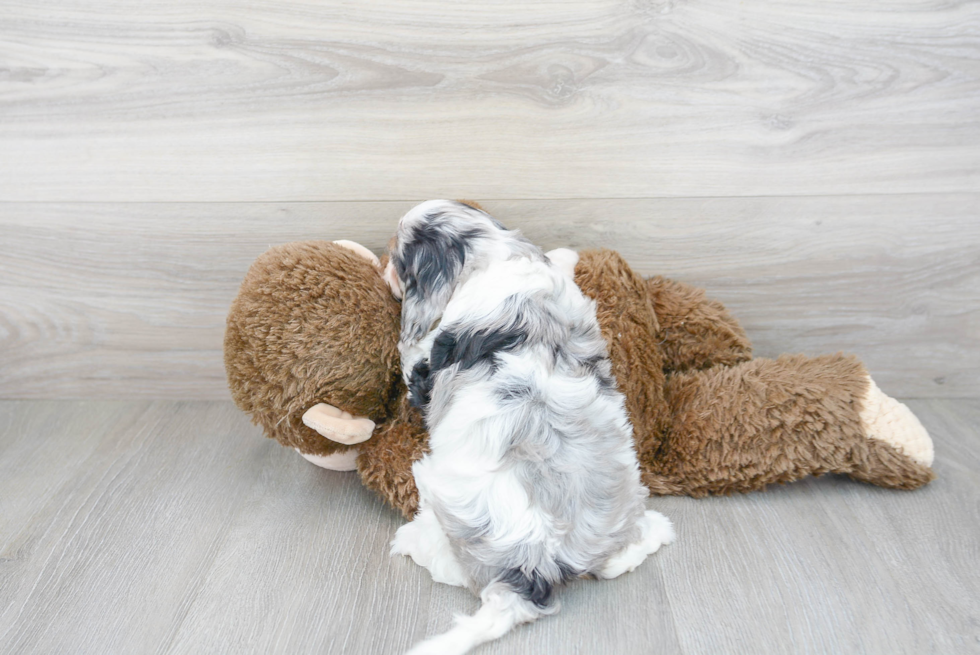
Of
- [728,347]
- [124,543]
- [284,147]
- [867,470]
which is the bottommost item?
[124,543]

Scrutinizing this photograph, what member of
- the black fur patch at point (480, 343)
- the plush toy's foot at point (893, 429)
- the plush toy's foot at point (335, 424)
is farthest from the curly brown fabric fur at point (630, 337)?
the plush toy's foot at point (335, 424)

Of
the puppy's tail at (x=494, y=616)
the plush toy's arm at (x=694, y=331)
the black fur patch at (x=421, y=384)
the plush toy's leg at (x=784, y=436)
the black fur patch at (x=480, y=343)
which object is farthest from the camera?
the plush toy's arm at (x=694, y=331)

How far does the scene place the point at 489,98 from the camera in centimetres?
147

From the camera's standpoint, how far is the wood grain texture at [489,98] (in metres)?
1.43

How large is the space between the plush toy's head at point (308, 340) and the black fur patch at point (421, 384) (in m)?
0.08

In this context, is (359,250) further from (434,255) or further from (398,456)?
(398,456)

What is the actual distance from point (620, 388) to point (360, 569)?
1.99 feet

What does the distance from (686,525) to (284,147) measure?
1.18 metres

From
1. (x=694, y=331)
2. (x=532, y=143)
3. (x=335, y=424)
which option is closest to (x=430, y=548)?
(x=335, y=424)

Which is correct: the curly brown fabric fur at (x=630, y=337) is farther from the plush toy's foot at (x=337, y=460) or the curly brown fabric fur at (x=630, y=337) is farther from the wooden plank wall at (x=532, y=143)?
the plush toy's foot at (x=337, y=460)

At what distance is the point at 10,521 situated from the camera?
1407 millimetres

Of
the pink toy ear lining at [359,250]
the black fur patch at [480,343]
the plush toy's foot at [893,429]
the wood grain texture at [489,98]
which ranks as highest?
the wood grain texture at [489,98]

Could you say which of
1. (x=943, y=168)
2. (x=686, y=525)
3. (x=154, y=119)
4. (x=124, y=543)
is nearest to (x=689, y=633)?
(x=686, y=525)

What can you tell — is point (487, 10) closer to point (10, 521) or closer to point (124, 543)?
point (124, 543)
